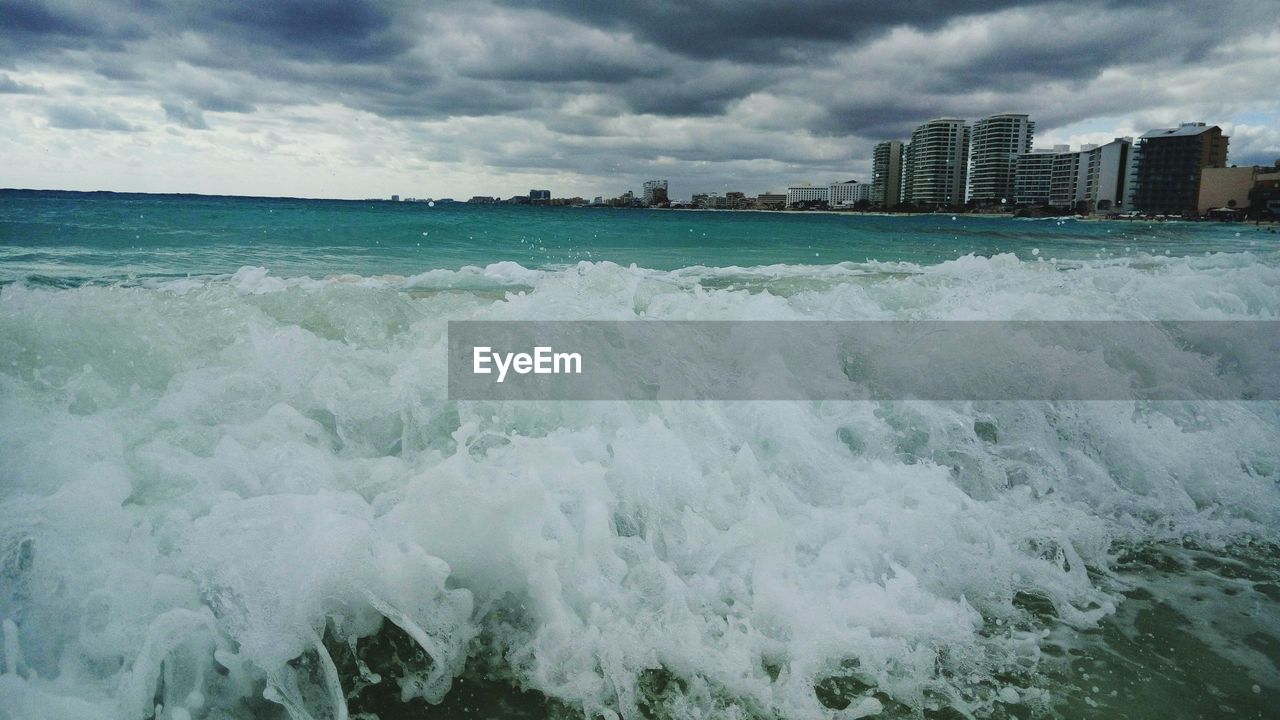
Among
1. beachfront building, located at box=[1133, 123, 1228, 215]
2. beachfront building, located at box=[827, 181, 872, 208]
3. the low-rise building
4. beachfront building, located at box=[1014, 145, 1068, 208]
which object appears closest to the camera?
the low-rise building

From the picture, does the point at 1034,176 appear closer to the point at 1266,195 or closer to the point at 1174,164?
the point at 1174,164

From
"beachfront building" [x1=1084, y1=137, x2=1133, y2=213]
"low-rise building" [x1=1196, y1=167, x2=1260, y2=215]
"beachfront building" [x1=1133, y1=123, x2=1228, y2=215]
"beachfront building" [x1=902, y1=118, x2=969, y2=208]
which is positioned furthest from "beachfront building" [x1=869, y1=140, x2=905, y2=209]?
"low-rise building" [x1=1196, y1=167, x2=1260, y2=215]

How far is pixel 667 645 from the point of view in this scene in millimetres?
2883

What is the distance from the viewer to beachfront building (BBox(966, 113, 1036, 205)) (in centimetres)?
14162

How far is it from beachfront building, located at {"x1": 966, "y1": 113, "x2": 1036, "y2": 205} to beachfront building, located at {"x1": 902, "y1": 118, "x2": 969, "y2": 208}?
2090mm

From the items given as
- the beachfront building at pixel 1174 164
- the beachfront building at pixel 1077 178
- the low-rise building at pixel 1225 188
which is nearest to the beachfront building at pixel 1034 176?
the beachfront building at pixel 1077 178

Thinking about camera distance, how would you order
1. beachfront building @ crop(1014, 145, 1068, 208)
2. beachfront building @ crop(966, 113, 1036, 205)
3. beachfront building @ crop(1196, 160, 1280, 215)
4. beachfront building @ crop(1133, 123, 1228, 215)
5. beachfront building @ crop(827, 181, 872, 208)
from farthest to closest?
beachfront building @ crop(827, 181, 872, 208), beachfront building @ crop(966, 113, 1036, 205), beachfront building @ crop(1014, 145, 1068, 208), beachfront building @ crop(1133, 123, 1228, 215), beachfront building @ crop(1196, 160, 1280, 215)

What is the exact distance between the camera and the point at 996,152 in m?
145

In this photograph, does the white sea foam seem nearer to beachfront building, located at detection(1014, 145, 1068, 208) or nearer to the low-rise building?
the low-rise building

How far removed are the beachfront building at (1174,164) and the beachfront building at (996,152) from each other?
31.1 m

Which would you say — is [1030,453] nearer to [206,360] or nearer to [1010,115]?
[206,360]

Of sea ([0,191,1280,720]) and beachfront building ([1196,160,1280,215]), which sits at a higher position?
beachfront building ([1196,160,1280,215])

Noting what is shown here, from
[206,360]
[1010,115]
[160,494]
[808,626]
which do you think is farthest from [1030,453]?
[1010,115]

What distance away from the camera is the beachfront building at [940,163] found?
14388cm
